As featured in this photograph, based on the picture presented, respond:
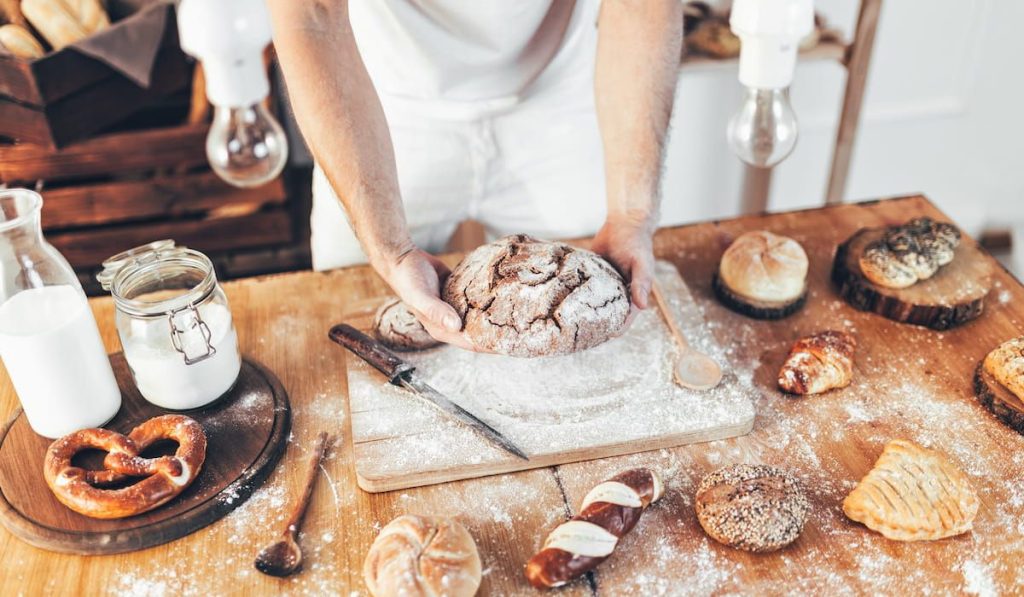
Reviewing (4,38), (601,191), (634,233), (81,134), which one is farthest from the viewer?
(81,134)

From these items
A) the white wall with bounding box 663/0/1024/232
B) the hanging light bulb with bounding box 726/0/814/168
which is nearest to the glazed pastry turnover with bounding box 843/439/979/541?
the hanging light bulb with bounding box 726/0/814/168

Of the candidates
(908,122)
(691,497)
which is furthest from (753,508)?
(908,122)

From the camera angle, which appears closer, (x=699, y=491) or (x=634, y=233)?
(x=699, y=491)

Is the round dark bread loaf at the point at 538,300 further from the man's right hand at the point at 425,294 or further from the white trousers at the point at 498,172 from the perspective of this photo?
the white trousers at the point at 498,172

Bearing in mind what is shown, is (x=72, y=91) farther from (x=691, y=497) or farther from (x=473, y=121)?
(x=691, y=497)

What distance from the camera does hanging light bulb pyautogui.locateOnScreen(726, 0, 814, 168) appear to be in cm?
134

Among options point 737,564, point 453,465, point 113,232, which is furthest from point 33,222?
point 113,232

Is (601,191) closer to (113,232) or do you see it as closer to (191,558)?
(191,558)

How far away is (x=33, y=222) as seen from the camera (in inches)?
44.7

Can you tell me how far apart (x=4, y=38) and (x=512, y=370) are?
5.91ft

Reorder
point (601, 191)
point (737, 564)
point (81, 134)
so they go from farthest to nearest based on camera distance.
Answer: point (81, 134) < point (601, 191) < point (737, 564)

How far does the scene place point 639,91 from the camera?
1551 millimetres

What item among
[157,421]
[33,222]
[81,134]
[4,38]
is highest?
[33,222]

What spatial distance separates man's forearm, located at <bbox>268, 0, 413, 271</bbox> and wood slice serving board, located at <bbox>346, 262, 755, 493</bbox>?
8.8 inches
